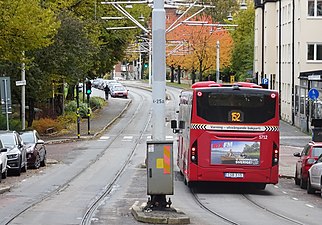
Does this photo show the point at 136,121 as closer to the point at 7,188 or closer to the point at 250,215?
the point at 7,188

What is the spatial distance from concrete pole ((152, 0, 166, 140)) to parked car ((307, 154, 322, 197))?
901cm

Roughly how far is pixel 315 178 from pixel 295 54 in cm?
4022

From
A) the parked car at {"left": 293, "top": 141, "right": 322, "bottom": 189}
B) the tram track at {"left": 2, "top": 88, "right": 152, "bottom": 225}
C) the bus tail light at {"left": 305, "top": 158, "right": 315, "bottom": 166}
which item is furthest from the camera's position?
the parked car at {"left": 293, "top": 141, "right": 322, "bottom": 189}

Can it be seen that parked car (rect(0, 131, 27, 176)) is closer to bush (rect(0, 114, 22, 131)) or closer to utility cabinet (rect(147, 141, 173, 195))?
utility cabinet (rect(147, 141, 173, 195))

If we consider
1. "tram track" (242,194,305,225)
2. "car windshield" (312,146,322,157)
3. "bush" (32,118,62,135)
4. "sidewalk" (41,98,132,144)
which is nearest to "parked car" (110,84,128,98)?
"sidewalk" (41,98,132,144)

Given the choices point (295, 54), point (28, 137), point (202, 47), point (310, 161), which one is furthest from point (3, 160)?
point (202, 47)

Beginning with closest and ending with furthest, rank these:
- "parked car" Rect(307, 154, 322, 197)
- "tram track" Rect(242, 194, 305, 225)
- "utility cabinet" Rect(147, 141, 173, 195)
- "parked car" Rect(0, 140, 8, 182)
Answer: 1. "utility cabinet" Rect(147, 141, 173, 195)
2. "tram track" Rect(242, 194, 305, 225)
3. "parked car" Rect(307, 154, 322, 197)
4. "parked car" Rect(0, 140, 8, 182)

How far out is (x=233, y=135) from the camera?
75.9ft

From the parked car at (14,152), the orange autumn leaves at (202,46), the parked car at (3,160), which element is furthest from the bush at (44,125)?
the orange autumn leaves at (202,46)

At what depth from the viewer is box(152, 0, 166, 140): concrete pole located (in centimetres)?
1623

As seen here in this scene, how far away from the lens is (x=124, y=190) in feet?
80.3

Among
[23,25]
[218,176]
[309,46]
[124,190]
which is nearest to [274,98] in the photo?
[218,176]

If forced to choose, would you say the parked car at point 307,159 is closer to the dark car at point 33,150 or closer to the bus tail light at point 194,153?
the bus tail light at point 194,153

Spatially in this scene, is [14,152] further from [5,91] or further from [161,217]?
[161,217]
